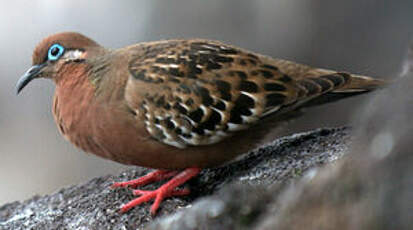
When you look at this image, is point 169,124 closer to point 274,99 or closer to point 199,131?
point 199,131

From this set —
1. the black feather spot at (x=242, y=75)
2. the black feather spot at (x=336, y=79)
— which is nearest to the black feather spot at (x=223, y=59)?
the black feather spot at (x=242, y=75)

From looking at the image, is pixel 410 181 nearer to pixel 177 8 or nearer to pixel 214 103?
pixel 214 103

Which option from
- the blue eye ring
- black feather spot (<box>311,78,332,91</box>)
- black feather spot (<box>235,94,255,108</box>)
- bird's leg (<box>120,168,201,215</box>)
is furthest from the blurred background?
the blue eye ring

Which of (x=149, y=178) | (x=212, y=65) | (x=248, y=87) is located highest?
(x=212, y=65)

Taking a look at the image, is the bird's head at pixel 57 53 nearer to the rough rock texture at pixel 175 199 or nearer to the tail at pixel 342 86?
the rough rock texture at pixel 175 199

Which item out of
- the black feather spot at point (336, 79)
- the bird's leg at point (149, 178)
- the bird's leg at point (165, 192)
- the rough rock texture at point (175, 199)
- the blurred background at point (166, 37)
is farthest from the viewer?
the blurred background at point (166, 37)

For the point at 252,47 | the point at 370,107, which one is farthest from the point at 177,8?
the point at 370,107

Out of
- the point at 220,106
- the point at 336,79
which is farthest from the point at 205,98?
the point at 336,79

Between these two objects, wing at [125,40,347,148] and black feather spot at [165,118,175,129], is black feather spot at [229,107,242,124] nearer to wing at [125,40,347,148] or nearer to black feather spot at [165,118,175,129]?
wing at [125,40,347,148]
